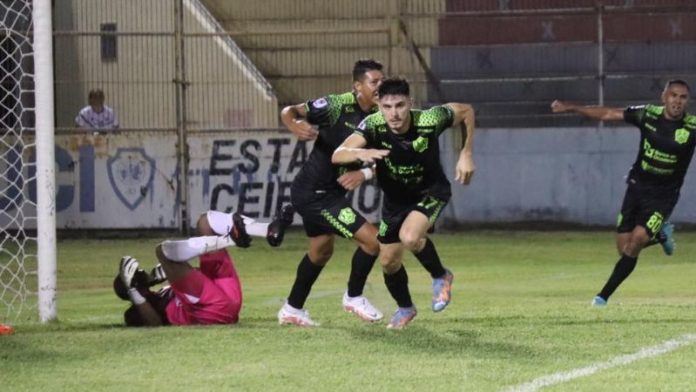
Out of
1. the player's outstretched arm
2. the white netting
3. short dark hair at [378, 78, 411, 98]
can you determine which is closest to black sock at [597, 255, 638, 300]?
the player's outstretched arm

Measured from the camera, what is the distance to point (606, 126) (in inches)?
1000

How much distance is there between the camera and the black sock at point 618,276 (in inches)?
575

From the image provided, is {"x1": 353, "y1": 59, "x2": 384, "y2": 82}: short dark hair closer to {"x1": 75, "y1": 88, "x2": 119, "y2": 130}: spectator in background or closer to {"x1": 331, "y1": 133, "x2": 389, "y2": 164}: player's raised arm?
{"x1": 331, "y1": 133, "x2": 389, "y2": 164}: player's raised arm

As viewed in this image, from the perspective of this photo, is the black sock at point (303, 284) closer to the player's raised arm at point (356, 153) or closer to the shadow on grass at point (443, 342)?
the shadow on grass at point (443, 342)

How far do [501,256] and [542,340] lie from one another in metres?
11.4

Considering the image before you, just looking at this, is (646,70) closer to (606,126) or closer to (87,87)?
(606,126)

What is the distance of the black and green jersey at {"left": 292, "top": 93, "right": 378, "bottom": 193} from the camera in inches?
474

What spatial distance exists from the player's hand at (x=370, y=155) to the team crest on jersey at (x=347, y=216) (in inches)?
51.7

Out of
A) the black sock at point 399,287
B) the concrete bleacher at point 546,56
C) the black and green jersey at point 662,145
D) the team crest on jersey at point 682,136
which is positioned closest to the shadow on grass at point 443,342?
the black sock at point 399,287

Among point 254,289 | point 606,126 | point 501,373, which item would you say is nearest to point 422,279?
point 254,289

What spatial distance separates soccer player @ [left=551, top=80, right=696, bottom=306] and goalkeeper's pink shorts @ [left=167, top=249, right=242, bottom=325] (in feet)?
13.4

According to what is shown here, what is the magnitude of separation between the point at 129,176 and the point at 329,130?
13.7 m

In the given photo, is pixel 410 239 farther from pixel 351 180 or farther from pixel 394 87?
pixel 394 87

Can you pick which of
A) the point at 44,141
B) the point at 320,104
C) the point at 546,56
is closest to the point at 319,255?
the point at 320,104
